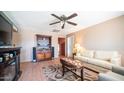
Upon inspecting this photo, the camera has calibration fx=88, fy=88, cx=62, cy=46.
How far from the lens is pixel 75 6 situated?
3.46 ft

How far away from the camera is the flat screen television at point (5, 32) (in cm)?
145

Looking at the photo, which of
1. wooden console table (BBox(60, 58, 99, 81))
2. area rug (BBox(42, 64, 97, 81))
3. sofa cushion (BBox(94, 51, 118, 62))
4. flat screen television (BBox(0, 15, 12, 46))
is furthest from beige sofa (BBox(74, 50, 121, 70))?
flat screen television (BBox(0, 15, 12, 46))

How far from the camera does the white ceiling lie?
1416 mm

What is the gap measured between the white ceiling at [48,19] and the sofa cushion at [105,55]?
596 millimetres

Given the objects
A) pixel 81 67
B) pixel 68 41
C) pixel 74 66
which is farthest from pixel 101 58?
pixel 68 41

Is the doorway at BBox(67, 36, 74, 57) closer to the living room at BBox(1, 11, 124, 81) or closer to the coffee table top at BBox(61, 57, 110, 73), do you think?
the living room at BBox(1, 11, 124, 81)

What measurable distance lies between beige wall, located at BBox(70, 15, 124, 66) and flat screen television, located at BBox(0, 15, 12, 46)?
1.27 m

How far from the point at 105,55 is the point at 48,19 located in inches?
51.2

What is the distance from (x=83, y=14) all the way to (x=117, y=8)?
55cm

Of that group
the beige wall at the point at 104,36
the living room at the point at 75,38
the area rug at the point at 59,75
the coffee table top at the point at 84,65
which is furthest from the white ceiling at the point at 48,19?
the area rug at the point at 59,75

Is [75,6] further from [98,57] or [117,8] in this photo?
[98,57]

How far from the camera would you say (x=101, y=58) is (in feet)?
5.54
